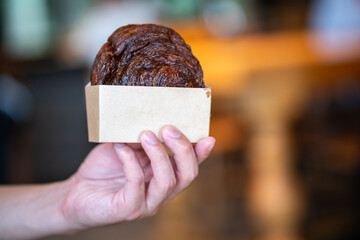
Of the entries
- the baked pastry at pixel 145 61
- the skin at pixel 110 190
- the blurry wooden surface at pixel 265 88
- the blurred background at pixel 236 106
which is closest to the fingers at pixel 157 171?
the skin at pixel 110 190

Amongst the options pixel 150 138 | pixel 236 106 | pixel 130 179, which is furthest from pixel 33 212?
pixel 236 106

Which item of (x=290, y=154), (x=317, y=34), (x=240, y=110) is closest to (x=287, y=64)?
(x=317, y=34)

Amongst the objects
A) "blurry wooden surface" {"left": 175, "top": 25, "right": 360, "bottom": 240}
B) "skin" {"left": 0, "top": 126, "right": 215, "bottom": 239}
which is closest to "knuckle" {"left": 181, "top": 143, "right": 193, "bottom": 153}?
"skin" {"left": 0, "top": 126, "right": 215, "bottom": 239}

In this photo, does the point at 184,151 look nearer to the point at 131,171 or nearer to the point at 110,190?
the point at 131,171

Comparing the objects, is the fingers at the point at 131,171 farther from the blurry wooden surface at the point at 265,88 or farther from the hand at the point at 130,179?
the blurry wooden surface at the point at 265,88

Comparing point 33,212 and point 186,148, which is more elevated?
point 186,148

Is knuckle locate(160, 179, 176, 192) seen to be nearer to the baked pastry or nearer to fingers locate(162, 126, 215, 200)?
fingers locate(162, 126, 215, 200)
